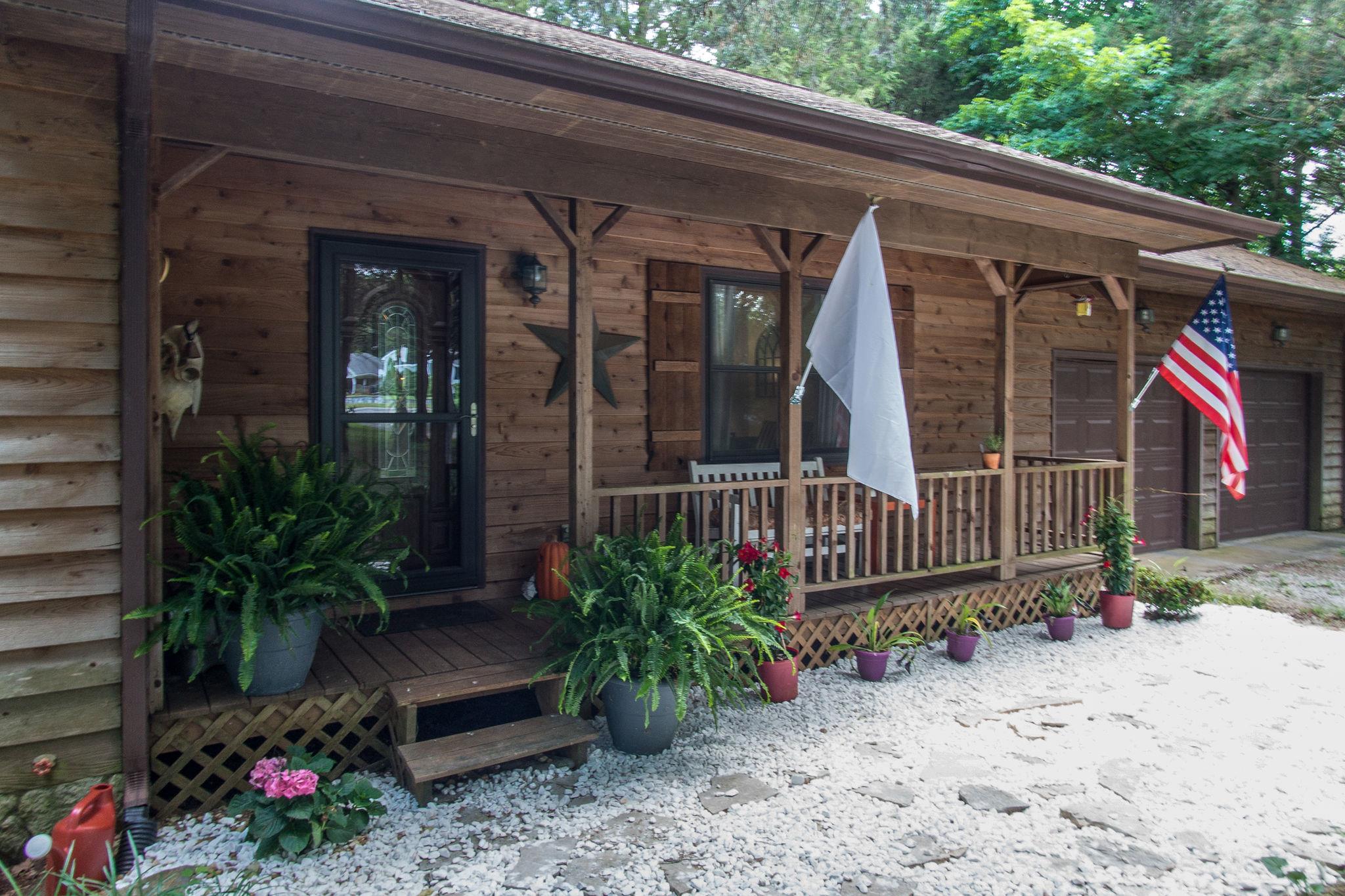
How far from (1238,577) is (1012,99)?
370 inches

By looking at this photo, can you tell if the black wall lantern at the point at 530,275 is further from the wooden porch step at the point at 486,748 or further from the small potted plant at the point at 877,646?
the small potted plant at the point at 877,646

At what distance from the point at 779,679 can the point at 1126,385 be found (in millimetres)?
3856

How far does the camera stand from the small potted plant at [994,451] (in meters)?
5.95

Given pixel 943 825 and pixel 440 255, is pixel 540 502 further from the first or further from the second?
pixel 943 825

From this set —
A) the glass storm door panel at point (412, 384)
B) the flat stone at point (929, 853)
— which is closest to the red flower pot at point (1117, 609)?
the flat stone at point (929, 853)

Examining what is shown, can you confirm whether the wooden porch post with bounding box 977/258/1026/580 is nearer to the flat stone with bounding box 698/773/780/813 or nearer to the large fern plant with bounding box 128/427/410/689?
the flat stone with bounding box 698/773/780/813

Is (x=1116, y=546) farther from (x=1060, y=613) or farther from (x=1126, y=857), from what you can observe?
(x=1126, y=857)

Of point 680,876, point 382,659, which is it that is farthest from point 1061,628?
point 382,659

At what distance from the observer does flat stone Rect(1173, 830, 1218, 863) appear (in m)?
2.97

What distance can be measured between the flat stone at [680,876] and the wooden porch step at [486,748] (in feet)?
2.42

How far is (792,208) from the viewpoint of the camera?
467 centimetres

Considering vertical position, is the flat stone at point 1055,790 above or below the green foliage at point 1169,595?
below

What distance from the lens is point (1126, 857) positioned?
296cm

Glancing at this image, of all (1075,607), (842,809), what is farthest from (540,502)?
(1075,607)
